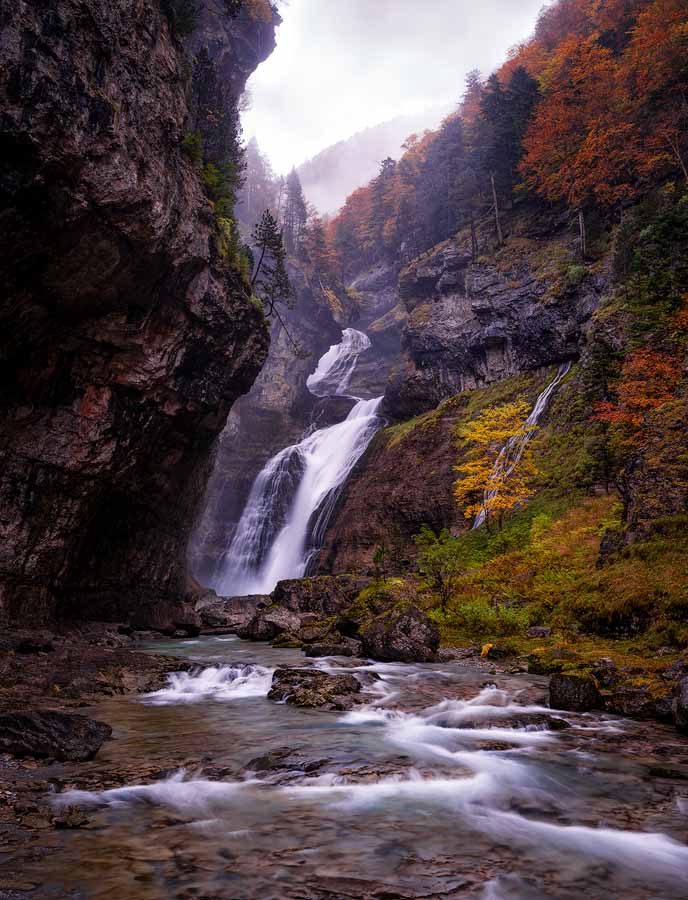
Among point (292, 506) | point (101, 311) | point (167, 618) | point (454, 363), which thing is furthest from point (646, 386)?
point (292, 506)

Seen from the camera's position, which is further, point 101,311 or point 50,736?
point 101,311

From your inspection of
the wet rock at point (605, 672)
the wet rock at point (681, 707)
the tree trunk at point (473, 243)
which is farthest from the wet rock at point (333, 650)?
the tree trunk at point (473, 243)

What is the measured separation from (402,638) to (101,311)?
44.7 ft

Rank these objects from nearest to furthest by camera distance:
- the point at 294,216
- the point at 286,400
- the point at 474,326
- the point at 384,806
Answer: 1. the point at 384,806
2. the point at 474,326
3. the point at 286,400
4. the point at 294,216

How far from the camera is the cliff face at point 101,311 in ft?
38.7

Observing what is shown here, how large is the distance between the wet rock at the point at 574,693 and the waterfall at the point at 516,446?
14471mm

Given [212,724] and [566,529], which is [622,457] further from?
[212,724]

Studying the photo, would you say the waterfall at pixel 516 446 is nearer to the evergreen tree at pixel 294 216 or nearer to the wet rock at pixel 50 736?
the wet rock at pixel 50 736

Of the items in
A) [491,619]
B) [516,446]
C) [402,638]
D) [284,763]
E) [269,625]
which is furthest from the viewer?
[516,446]

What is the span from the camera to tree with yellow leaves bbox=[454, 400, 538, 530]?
23.0 m

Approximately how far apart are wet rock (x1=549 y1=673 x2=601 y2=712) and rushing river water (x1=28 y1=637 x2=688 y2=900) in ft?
0.99

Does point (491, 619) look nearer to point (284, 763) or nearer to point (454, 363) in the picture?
point (284, 763)

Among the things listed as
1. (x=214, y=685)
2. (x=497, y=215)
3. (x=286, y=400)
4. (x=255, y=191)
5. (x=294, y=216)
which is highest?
(x=255, y=191)

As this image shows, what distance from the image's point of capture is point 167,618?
26.9 metres
